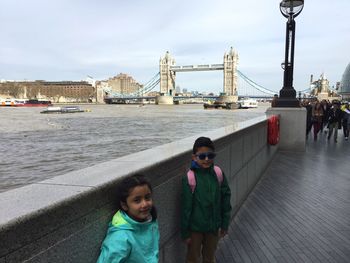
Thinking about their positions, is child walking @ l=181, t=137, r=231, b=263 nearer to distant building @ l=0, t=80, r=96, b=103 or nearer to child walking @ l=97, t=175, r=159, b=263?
child walking @ l=97, t=175, r=159, b=263

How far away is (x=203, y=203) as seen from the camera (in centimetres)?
250

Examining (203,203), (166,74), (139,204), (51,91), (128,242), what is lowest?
(203,203)

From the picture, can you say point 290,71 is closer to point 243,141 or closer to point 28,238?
point 243,141

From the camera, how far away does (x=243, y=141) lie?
15.9 feet

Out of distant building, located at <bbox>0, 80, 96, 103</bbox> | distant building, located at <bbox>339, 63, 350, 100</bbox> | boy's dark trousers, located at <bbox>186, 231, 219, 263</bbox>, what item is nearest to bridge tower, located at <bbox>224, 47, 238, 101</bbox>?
distant building, located at <bbox>339, 63, 350, 100</bbox>

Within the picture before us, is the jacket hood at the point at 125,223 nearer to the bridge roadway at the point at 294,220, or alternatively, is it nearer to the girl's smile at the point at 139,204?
the girl's smile at the point at 139,204

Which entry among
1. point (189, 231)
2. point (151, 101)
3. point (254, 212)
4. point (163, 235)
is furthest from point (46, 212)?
point (151, 101)

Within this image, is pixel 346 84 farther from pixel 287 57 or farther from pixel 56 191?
pixel 56 191

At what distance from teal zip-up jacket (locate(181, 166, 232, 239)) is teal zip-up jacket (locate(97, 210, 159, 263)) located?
77 cm

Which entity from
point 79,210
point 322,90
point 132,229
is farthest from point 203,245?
point 322,90

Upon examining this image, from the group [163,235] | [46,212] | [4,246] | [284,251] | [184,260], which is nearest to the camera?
[4,246]

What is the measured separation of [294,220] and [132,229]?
2930 mm

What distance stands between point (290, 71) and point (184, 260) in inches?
310

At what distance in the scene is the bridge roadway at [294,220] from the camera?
3.25m
